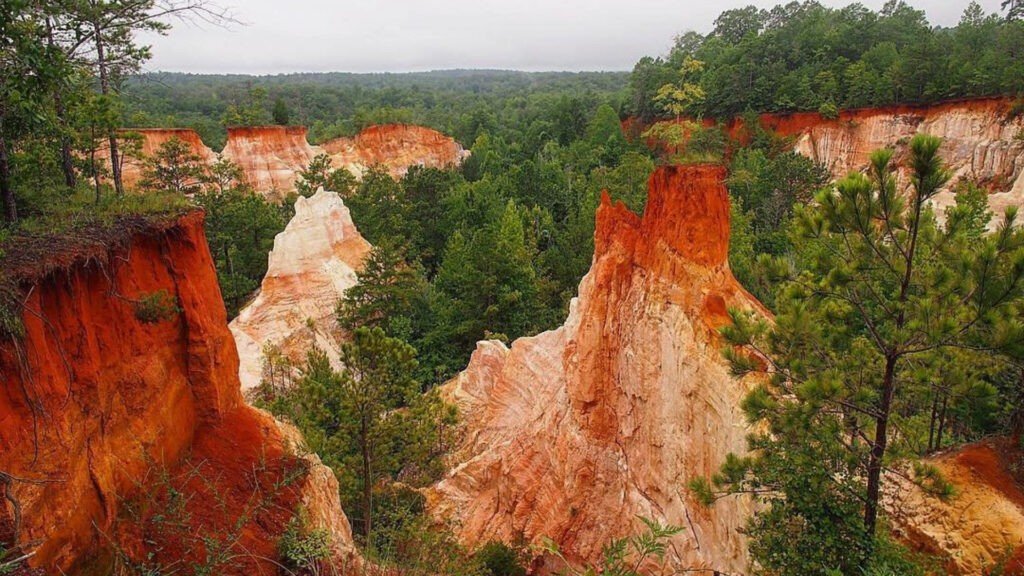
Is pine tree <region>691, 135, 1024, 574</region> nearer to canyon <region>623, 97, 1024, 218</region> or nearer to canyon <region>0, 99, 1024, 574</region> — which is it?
canyon <region>0, 99, 1024, 574</region>

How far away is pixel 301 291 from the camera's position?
23.4 m

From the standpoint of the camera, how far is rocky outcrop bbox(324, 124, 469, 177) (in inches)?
1928

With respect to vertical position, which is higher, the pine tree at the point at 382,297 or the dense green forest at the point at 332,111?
the dense green forest at the point at 332,111

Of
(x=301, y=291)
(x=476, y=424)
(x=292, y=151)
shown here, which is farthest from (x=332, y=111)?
(x=476, y=424)

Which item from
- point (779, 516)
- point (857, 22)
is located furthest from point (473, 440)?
point (857, 22)

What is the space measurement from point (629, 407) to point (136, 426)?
8547mm

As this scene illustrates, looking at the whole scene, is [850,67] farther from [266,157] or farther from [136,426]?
[136,426]

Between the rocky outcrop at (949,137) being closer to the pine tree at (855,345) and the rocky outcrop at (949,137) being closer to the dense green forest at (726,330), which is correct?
the dense green forest at (726,330)

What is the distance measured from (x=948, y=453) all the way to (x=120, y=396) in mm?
10704

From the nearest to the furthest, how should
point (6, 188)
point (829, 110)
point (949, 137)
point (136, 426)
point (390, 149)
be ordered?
point (6, 188)
point (136, 426)
point (949, 137)
point (829, 110)
point (390, 149)

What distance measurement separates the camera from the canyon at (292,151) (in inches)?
1455

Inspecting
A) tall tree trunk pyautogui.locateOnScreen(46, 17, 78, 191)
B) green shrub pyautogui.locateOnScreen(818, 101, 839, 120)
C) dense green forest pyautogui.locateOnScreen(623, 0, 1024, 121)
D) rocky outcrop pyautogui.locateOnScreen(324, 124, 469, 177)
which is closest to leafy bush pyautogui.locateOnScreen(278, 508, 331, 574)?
tall tree trunk pyautogui.locateOnScreen(46, 17, 78, 191)

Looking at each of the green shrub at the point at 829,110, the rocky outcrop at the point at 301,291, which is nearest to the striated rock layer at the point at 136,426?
the rocky outcrop at the point at 301,291

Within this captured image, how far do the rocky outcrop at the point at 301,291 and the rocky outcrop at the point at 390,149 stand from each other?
22211 mm
